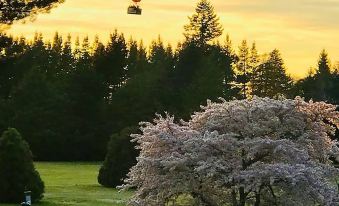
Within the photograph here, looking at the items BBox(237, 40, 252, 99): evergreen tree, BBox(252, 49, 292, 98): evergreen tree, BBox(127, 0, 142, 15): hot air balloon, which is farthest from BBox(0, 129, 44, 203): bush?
BBox(237, 40, 252, 99): evergreen tree

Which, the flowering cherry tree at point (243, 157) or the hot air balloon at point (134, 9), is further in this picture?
the hot air balloon at point (134, 9)

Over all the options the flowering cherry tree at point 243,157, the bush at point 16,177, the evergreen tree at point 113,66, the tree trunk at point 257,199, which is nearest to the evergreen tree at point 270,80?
the evergreen tree at point 113,66

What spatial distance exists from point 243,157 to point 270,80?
67938mm

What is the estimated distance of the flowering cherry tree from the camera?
11812mm

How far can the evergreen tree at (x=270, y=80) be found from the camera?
78625mm

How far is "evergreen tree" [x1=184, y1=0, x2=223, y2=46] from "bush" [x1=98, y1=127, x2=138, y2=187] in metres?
53.3

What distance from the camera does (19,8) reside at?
90.7 feet

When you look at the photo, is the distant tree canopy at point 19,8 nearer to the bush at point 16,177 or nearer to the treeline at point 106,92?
the bush at point 16,177

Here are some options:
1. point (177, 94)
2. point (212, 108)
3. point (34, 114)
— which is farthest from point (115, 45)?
point (212, 108)

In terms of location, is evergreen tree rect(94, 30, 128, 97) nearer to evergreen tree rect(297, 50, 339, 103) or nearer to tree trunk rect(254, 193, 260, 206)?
evergreen tree rect(297, 50, 339, 103)

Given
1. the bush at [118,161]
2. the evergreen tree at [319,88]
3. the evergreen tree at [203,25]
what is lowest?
the bush at [118,161]

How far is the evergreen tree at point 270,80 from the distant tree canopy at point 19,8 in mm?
52279

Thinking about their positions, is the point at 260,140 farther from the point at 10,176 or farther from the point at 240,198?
the point at 10,176

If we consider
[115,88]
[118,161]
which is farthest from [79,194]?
[115,88]
